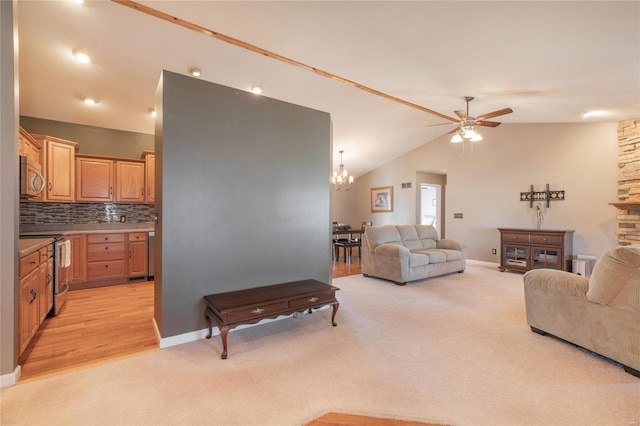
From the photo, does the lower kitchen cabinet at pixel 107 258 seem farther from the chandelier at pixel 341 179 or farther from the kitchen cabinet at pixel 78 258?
the chandelier at pixel 341 179

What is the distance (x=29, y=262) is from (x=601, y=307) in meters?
4.70

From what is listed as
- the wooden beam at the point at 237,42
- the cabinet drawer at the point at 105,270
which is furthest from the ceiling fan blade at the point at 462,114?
the cabinet drawer at the point at 105,270

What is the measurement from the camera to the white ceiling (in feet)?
7.90

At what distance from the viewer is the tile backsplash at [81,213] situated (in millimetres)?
4398

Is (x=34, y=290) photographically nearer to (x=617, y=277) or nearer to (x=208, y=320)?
(x=208, y=320)

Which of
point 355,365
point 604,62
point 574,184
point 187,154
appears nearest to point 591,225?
point 574,184

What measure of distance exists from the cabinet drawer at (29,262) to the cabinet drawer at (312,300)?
2138 mm

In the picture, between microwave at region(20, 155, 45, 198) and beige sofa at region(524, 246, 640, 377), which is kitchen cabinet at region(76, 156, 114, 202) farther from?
beige sofa at region(524, 246, 640, 377)

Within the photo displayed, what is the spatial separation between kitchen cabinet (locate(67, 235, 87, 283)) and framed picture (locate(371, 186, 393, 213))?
7.24m

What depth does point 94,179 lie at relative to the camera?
4664 millimetres

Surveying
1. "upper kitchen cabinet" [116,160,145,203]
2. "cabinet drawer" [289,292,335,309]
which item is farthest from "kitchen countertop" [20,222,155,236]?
"cabinet drawer" [289,292,335,309]

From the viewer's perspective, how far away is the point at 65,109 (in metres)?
4.28

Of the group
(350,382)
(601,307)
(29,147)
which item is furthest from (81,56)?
(601,307)

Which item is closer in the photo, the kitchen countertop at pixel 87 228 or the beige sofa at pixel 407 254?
the kitchen countertop at pixel 87 228
